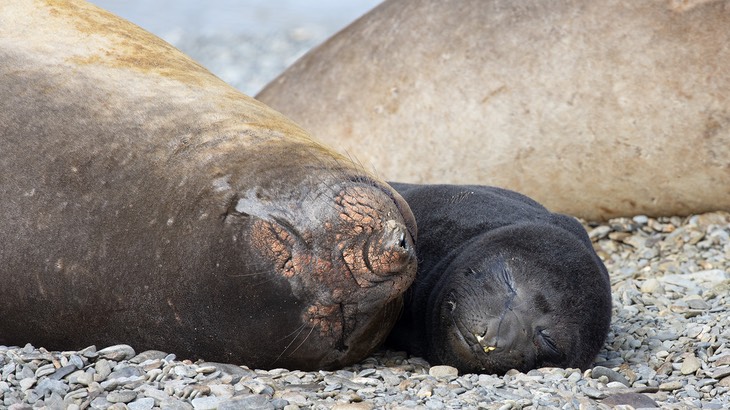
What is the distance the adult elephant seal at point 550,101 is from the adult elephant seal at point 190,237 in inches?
101

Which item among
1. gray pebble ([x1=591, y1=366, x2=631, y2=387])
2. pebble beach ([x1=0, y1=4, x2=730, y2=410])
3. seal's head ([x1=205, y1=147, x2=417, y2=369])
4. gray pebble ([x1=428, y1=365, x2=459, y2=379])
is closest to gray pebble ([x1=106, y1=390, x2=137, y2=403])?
pebble beach ([x1=0, y1=4, x2=730, y2=410])

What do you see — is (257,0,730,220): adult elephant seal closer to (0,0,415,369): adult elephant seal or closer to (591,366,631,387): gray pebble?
(591,366,631,387): gray pebble

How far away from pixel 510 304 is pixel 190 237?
110 cm

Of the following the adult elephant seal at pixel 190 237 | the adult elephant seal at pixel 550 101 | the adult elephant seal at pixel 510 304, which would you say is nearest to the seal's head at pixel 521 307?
the adult elephant seal at pixel 510 304

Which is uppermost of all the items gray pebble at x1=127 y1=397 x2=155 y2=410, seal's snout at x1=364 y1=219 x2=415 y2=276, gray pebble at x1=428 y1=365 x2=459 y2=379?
seal's snout at x1=364 y1=219 x2=415 y2=276

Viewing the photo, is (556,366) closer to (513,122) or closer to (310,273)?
(310,273)

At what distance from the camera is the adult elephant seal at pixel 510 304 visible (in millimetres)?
3654

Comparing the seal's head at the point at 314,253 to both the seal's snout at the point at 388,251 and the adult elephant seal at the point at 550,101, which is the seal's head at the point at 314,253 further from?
the adult elephant seal at the point at 550,101

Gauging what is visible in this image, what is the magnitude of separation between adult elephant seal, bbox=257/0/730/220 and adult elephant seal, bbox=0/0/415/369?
2.58m

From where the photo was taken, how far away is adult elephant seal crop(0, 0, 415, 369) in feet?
10.8

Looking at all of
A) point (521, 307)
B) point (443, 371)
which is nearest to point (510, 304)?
point (521, 307)

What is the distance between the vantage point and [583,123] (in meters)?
5.88

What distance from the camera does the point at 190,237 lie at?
10.9ft

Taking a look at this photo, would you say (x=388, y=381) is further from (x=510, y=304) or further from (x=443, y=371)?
(x=510, y=304)
